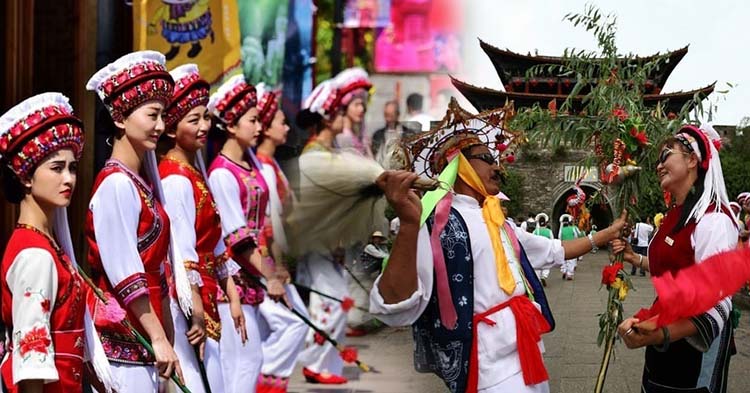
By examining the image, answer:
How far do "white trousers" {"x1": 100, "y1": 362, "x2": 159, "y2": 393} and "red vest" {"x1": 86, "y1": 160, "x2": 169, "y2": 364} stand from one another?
21mm

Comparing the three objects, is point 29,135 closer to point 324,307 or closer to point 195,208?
point 195,208

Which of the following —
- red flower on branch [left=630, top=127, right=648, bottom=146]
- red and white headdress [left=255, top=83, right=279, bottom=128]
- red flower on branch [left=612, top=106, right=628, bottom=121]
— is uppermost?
red flower on branch [left=612, top=106, right=628, bottom=121]

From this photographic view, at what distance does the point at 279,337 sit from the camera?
6.58m

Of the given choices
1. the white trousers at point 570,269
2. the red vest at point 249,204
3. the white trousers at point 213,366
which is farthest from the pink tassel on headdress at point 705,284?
the white trousers at point 570,269

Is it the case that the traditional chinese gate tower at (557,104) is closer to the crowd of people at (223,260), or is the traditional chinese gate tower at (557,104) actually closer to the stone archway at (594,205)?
the stone archway at (594,205)

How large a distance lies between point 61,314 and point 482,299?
1.63 meters

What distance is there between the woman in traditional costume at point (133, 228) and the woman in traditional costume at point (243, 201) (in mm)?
1556

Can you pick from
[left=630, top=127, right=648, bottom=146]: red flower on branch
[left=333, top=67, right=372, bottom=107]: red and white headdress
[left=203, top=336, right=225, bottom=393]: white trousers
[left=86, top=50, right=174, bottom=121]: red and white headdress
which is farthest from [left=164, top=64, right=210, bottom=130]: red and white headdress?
[left=630, top=127, right=648, bottom=146]: red flower on branch

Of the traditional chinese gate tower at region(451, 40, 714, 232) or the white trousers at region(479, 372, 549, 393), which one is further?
the traditional chinese gate tower at region(451, 40, 714, 232)

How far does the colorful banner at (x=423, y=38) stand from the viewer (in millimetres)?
3037

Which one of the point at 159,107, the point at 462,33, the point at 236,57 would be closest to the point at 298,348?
the point at 236,57

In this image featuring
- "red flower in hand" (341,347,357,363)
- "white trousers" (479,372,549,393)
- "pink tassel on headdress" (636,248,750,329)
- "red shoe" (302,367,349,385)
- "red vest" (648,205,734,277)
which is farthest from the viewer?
"red shoe" (302,367,349,385)

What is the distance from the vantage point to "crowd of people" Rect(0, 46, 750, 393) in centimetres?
325

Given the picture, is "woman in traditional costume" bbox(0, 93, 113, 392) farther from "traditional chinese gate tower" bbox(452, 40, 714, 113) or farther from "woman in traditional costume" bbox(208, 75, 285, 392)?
"woman in traditional costume" bbox(208, 75, 285, 392)
